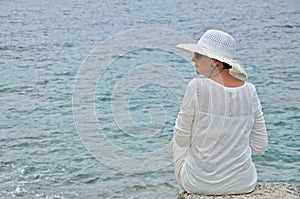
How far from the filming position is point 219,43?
4.41 metres

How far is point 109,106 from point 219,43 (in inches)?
315

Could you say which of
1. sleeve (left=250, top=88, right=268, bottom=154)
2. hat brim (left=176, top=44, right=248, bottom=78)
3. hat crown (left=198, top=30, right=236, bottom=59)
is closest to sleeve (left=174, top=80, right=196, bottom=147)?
hat brim (left=176, top=44, right=248, bottom=78)

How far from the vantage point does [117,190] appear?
793 centimetres

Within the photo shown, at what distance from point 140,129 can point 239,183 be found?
615 centimetres

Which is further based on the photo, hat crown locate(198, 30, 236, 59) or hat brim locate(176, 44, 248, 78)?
hat crown locate(198, 30, 236, 59)

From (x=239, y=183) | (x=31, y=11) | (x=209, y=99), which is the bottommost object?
(x=31, y=11)

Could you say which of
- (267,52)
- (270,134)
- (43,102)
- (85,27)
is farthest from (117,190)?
(85,27)

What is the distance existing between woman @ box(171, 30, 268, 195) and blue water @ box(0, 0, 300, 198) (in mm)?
3364

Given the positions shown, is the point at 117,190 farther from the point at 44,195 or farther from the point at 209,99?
the point at 209,99

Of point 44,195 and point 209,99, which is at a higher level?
point 209,99

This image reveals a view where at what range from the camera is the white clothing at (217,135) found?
4230 millimetres

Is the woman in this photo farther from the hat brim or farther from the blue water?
the blue water

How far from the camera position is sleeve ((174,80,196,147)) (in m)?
4.19

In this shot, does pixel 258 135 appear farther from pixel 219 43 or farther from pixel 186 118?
pixel 219 43
